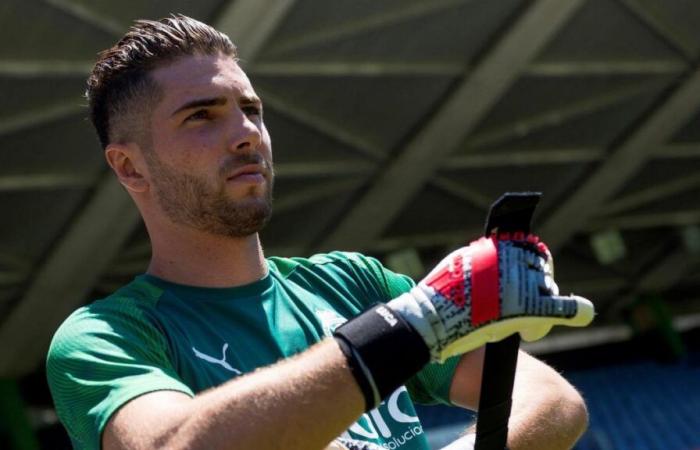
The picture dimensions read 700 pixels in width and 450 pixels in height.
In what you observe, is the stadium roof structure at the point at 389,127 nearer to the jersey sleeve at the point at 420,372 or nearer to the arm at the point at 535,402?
the jersey sleeve at the point at 420,372

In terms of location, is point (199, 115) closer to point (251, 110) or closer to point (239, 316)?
point (251, 110)

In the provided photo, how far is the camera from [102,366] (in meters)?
2.42

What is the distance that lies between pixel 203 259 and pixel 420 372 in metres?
0.54

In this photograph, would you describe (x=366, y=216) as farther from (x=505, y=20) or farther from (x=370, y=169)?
(x=505, y=20)

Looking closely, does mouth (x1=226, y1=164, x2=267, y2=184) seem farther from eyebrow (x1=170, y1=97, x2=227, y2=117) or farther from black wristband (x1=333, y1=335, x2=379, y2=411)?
black wristband (x1=333, y1=335, x2=379, y2=411)

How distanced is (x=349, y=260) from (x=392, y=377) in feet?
2.53

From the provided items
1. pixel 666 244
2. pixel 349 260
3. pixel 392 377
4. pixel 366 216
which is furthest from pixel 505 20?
pixel 392 377

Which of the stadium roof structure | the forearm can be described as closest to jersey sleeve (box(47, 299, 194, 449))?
the forearm

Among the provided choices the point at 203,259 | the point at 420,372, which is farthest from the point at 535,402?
the point at 203,259

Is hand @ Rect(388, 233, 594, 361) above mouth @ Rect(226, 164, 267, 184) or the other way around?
above

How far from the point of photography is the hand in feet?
7.33

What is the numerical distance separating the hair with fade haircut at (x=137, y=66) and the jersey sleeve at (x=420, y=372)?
22.7 inches

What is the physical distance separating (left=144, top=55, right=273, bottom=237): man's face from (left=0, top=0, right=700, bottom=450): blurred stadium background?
7.18 metres

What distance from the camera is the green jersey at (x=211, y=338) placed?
2.42 metres
